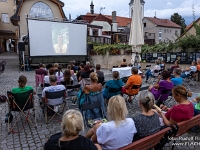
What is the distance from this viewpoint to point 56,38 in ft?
56.1

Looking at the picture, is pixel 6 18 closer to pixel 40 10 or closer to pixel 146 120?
pixel 40 10

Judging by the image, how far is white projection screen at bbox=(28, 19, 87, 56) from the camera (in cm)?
1608

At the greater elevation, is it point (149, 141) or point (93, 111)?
point (149, 141)

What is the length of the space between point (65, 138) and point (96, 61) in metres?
17.1

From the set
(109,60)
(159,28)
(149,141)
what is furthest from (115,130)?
(159,28)

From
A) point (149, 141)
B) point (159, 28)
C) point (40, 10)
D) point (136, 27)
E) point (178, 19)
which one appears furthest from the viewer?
point (178, 19)

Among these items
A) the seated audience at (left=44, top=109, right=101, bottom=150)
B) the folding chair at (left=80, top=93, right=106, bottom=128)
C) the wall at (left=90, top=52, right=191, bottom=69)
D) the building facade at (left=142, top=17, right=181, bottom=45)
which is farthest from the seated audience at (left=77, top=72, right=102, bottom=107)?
the building facade at (left=142, top=17, right=181, bottom=45)

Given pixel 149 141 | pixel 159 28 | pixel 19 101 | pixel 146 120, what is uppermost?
pixel 159 28

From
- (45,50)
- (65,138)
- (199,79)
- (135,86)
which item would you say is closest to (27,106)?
(65,138)

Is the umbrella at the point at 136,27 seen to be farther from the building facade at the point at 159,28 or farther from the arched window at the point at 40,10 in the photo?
the building facade at the point at 159,28

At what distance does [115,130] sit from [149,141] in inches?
18.2

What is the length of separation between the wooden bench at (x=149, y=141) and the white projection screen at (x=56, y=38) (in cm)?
1550

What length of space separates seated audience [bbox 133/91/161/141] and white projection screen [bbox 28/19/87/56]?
50.0 feet

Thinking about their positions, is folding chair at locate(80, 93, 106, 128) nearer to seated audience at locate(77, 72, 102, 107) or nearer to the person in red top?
seated audience at locate(77, 72, 102, 107)
